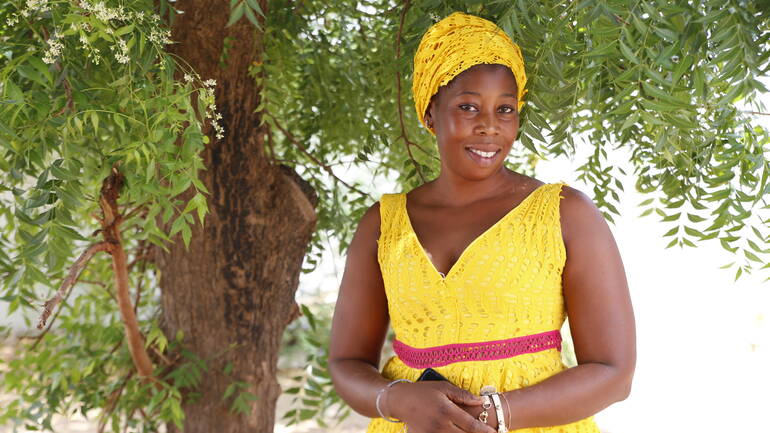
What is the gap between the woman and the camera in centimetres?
165

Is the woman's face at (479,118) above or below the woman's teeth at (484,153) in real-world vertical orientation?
above

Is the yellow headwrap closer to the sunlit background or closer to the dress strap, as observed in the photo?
the dress strap

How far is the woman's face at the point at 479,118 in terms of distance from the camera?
173 centimetres

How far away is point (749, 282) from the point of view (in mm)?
5660

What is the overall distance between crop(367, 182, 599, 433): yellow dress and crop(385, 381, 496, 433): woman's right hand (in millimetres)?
120

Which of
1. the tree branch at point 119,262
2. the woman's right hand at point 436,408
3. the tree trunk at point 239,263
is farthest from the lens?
the tree trunk at point 239,263

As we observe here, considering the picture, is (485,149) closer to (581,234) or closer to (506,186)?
(506,186)

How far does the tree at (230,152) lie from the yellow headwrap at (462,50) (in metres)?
0.05

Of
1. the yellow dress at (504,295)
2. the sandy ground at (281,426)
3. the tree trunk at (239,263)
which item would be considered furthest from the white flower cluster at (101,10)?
the sandy ground at (281,426)

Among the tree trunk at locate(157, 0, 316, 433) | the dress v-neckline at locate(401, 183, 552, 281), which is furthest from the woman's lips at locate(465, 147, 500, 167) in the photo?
the tree trunk at locate(157, 0, 316, 433)

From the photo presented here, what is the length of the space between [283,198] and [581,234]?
1.32 metres

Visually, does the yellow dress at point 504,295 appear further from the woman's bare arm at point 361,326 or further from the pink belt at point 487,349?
the woman's bare arm at point 361,326

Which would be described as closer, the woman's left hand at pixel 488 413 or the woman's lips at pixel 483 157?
the woman's left hand at pixel 488 413

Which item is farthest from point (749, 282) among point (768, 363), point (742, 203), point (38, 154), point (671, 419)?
point (38, 154)
